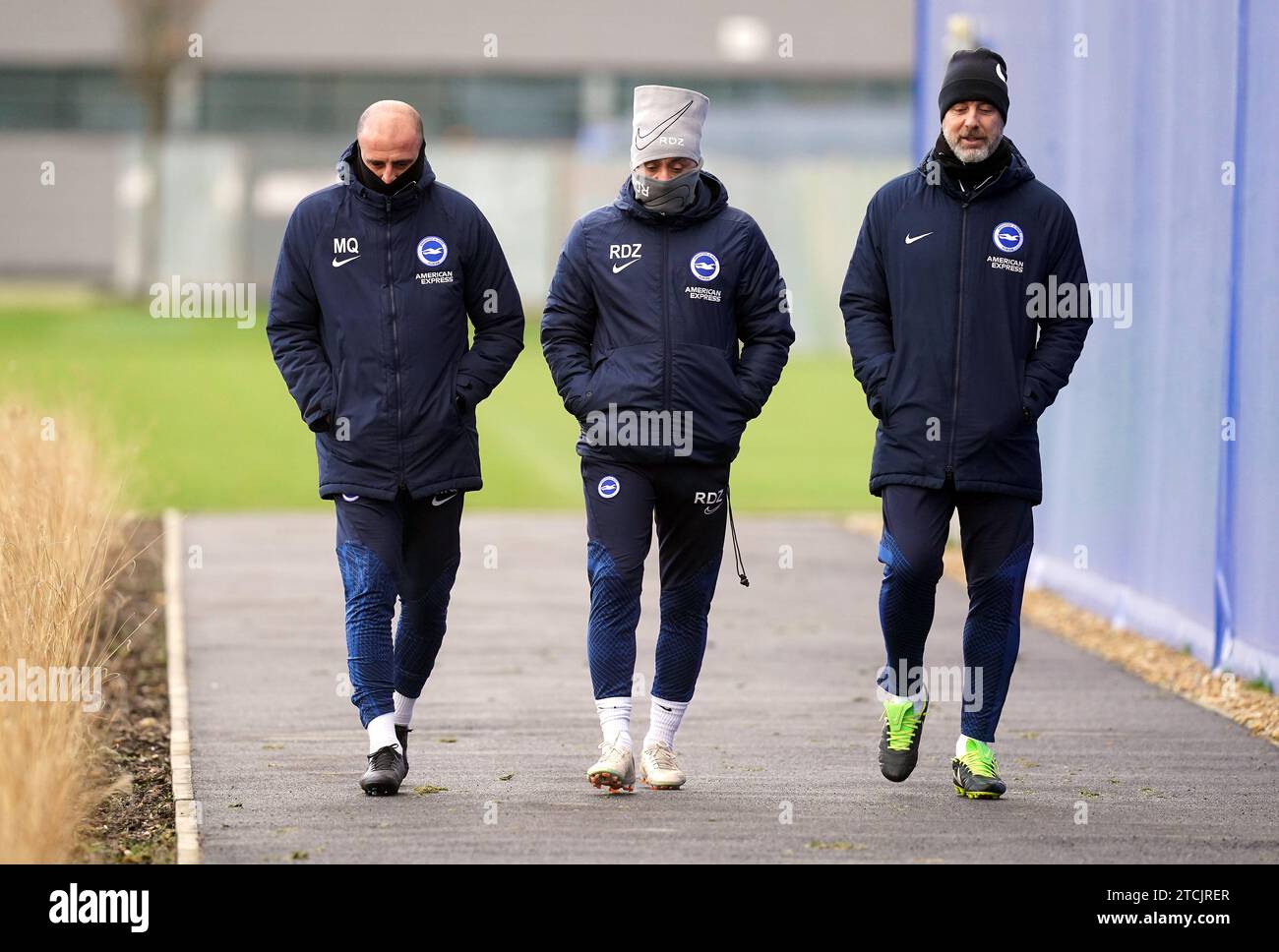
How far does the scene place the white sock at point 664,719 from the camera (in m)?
7.28

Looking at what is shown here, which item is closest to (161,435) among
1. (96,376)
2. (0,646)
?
Result: (96,376)

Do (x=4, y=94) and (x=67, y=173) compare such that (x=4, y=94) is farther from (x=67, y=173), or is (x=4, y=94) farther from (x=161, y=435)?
(x=161, y=435)

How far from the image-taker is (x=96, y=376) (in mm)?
26625

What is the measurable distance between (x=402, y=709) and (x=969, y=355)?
2.19 metres

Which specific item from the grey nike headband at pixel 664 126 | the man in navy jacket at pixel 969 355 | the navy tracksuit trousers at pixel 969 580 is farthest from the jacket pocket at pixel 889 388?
the grey nike headband at pixel 664 126

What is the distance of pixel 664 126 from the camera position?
692 cm

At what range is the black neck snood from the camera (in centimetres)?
712

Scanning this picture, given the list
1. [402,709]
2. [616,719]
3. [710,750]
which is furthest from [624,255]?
[710,750]

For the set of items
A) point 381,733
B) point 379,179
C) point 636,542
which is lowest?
point 381,733

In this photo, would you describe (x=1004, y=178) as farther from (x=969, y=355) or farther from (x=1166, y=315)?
(x=1166, y=315)

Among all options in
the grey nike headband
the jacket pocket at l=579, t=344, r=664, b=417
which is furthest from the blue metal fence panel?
the jacket pocket at l=579, t=344, r=664, b=417

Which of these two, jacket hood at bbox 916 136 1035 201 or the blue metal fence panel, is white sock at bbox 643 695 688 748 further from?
the blue metal fence panel

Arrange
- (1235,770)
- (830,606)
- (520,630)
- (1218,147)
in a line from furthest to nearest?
(830,606)
(520,630)
(1218,147)
(1235,770)

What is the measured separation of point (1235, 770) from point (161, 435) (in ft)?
49.1
